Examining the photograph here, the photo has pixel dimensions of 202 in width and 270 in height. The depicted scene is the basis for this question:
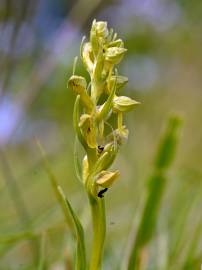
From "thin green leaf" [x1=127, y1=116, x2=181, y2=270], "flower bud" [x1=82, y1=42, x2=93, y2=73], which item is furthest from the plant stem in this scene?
"thin green leaf" [x1=127, y1=116, x2=181, y2=270]

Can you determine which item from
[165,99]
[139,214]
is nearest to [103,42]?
[139,214]

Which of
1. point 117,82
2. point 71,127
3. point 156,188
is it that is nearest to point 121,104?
point 117,82

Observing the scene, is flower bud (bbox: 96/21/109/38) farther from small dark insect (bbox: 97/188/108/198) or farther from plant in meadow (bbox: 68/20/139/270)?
small dark insect (bbox: 97/188/108/198)

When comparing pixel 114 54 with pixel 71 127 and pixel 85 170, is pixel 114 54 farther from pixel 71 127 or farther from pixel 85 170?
pixel 71 127

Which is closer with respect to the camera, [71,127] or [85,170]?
[85,170]

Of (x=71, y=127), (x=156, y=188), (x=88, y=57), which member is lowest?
(x=71, y=127)

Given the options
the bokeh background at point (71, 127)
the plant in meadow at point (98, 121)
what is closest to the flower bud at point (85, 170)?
the plant in meadow at point (98, 121)

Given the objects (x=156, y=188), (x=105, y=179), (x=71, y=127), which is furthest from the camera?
(x=71, y=127)
